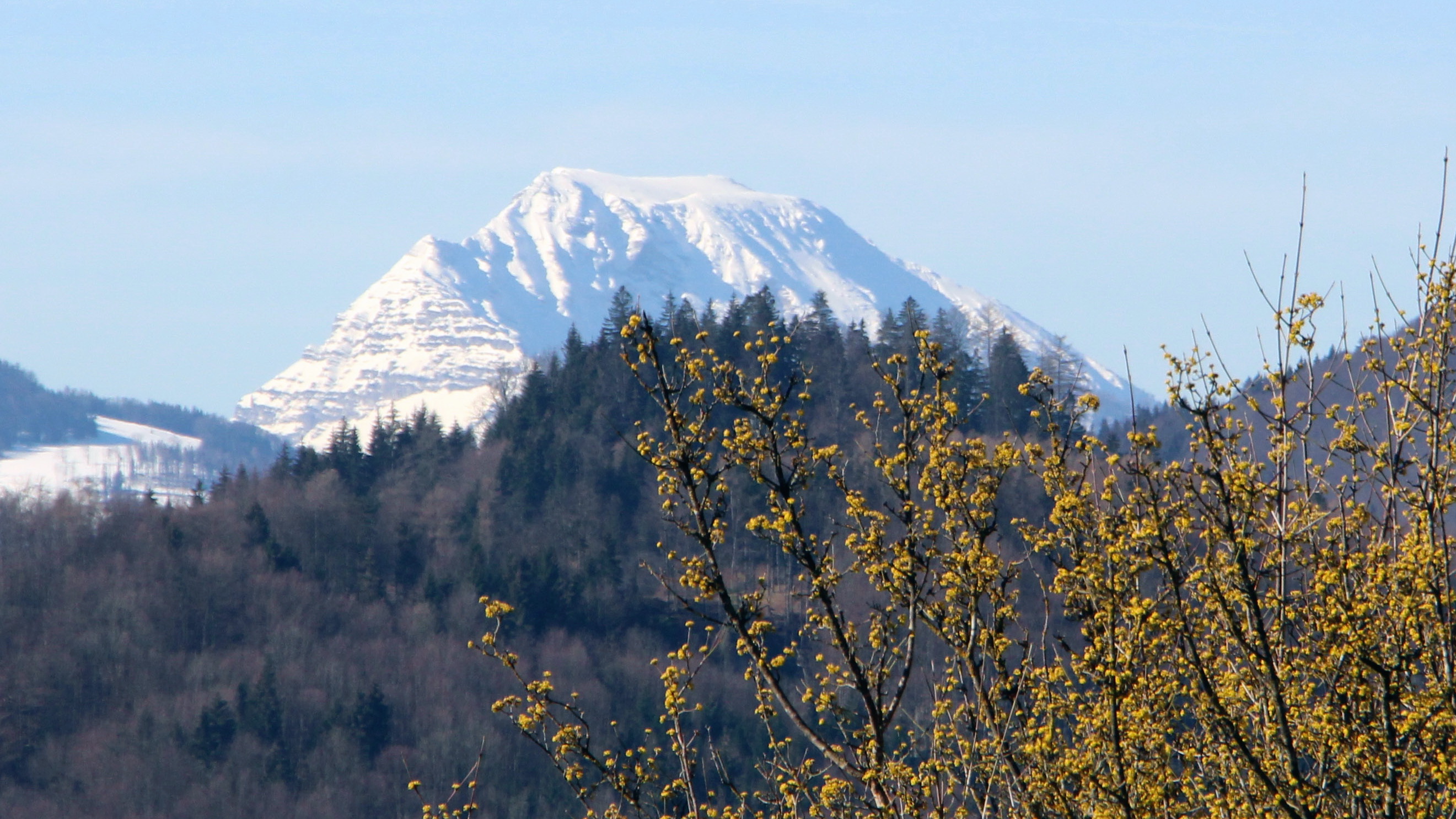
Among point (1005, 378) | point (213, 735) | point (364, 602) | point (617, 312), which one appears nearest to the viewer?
point (213, 735)

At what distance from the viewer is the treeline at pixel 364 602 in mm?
80562

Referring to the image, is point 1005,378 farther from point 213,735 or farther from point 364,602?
point 213,735

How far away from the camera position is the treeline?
80.6 metres

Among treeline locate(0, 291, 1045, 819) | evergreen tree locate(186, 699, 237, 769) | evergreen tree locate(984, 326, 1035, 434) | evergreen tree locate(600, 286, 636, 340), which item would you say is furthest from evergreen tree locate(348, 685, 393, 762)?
evergreen tree locate(984, 326, 1035, 434)

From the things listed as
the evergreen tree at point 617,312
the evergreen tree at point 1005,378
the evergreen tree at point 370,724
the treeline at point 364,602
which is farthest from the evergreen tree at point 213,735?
the evergreen tree at point 1005,378

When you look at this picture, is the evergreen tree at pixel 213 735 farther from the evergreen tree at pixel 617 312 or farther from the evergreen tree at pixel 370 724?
the evergreen tree at pixel 617 312

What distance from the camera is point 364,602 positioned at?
321 feet

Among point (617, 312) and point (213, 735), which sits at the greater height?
point (617, 312)

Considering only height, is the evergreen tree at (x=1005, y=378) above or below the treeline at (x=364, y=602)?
above

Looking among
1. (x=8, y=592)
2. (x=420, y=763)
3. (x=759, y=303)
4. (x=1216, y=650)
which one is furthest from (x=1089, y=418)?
(x=1216, y=650)

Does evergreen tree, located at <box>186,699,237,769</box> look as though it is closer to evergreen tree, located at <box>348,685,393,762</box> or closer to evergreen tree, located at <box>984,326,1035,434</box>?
evergreen tree, located at <box>348,685,393,762</box>

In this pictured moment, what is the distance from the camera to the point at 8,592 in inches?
3622

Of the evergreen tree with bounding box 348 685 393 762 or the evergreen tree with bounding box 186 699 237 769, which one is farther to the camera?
the evergreen tree with bounding box 348 685 393 762

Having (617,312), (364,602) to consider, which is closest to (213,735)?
(364,602)
